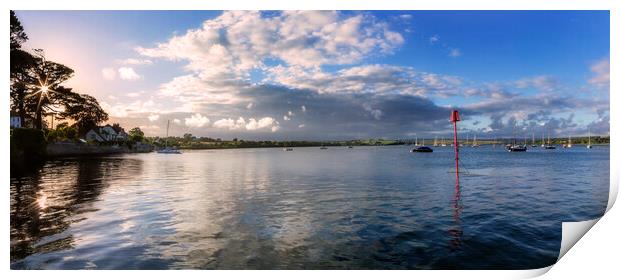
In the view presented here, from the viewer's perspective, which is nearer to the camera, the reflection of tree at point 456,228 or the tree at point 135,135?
the reflection of tree at point 456,228

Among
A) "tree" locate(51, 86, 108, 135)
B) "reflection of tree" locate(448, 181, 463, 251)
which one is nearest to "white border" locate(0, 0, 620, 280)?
"reflection of tree" locate(448, 181, 463, 251)

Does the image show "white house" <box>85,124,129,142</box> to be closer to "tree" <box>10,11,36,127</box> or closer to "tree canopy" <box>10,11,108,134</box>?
"tree canopy" <box>10,11,108,134</box>

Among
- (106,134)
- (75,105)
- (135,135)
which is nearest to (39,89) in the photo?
(75,105)

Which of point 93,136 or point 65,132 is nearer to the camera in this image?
point 65,132

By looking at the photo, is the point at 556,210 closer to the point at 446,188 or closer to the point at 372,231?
the point at 446,188

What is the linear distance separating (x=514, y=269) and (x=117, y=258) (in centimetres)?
634

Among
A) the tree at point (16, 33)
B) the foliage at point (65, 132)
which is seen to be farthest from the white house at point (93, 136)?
the tree at point (16, 33)

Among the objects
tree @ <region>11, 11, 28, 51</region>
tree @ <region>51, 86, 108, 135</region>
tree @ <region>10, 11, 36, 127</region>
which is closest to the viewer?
tree @ <region>11, 11, 28, 51</region>

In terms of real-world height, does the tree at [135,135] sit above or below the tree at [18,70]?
below

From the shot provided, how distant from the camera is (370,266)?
6.09m
